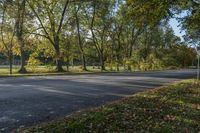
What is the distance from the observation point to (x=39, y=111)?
37.3ft

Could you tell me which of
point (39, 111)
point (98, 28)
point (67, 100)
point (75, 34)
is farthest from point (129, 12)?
point (98, 28)

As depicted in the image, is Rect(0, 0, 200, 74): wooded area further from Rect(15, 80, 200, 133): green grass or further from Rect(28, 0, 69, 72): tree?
Rect(15, 80, 200, 133): green grass

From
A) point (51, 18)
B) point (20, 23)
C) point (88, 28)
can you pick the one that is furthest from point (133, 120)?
point (88, 28)

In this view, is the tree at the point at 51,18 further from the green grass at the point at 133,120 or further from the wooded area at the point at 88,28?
the green grass at the point at 133,120

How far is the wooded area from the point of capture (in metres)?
21.0

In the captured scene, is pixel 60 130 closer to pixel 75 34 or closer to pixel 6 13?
pixel 6 13

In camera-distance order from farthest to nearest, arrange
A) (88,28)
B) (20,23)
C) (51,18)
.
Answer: (88,28)
(51,18)
(20,23)

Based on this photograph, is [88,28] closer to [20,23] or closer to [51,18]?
[51,18]

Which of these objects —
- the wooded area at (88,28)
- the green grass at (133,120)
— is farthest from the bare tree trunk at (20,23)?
the green grass at (133,120)

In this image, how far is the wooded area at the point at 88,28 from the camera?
21023 millimetres

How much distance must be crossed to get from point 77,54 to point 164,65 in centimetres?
2908

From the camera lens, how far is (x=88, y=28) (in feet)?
201

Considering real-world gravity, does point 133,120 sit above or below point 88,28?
below

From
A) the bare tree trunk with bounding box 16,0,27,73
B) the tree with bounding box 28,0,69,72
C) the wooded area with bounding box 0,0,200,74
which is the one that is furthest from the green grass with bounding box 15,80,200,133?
the tree with bounding box 28,0,69,72
